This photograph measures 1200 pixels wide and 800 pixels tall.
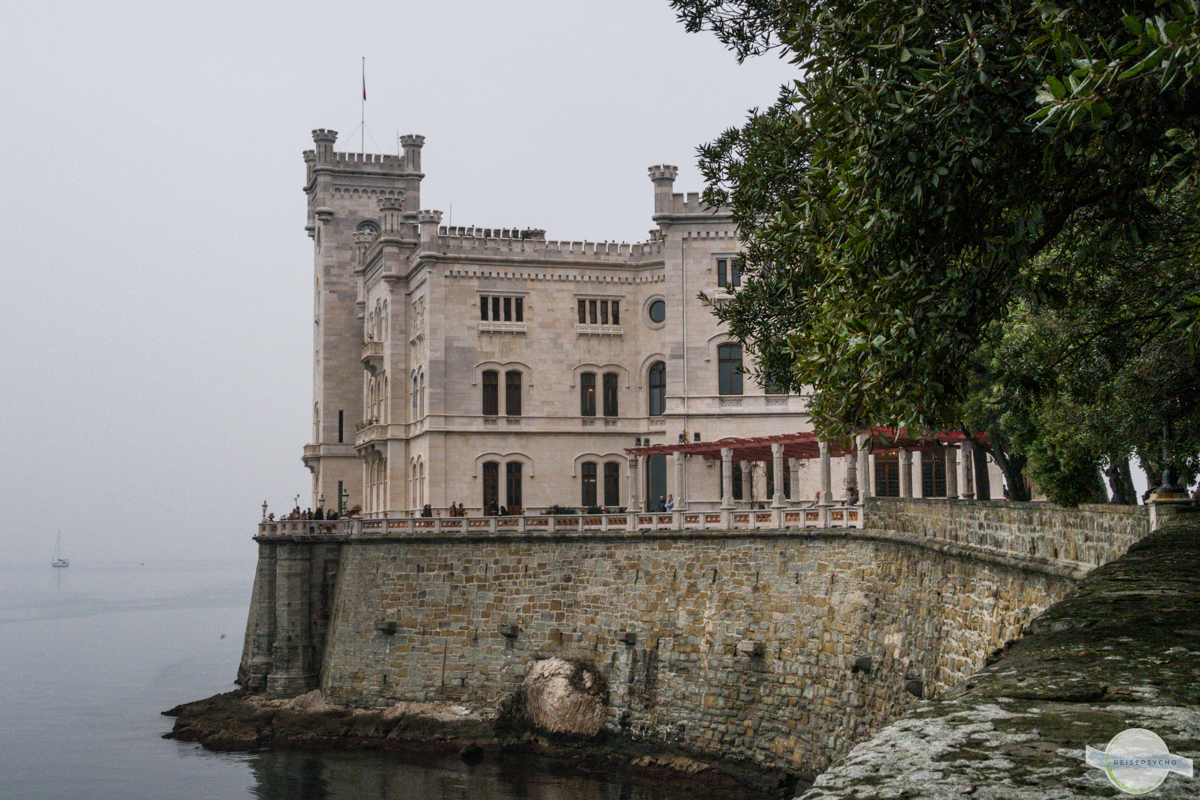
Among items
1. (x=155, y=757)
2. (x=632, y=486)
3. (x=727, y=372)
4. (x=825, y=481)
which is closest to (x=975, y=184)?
(x=825, y=481)

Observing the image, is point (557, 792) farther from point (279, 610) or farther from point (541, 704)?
point (279, 610)

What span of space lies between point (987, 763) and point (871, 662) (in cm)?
2393

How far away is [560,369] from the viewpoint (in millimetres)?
51188

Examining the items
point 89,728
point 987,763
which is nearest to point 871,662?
point 987,763

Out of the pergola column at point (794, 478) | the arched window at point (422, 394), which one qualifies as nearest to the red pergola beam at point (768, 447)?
the pergola column at point (794, 478)

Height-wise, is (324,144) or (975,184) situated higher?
(324,144)

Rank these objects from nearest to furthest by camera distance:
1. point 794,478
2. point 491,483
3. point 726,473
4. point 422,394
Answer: point 726,473 < point 794,478 < point 491,483 < point 422,394

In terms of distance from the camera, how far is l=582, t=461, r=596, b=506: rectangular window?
50.9 metres

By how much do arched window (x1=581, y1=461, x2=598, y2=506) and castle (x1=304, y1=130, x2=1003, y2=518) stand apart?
0.05m

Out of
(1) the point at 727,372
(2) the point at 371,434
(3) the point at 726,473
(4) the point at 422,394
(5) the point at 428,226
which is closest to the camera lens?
(3) the point at 726,473

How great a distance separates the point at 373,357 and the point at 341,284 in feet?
29.3

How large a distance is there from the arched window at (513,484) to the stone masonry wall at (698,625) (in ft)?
24.0

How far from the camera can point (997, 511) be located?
21.4 meters

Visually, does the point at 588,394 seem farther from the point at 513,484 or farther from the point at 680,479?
the point at 680,479
